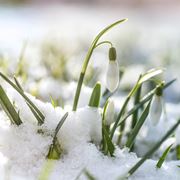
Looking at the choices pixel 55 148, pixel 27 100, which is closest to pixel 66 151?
pixel 55 148

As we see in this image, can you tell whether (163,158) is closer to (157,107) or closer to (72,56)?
(157,107)

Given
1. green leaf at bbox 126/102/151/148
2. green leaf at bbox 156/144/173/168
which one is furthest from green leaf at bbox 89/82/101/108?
green leaf at bbox 156/144/173/168

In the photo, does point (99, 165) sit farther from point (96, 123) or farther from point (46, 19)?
point (46, 19)

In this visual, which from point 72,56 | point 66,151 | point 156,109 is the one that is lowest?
point 72,56

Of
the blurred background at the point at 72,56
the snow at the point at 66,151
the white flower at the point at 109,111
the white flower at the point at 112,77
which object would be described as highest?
the white flower at the point at 112,77

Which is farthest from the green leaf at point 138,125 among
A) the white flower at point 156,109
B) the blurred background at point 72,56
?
the blurred background at point 72,56

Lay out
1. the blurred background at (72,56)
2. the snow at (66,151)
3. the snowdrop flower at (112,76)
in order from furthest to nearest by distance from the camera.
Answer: the blurred background at (72,56) → the snowdrop flower at (112,76) → the snow at (66,151)

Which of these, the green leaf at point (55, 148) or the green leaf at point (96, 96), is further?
the green leaf at point (96, 96)

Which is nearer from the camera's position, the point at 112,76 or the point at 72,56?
the point at 112,76

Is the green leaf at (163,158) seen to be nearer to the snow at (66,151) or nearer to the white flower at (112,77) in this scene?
the snow at (66,151)
